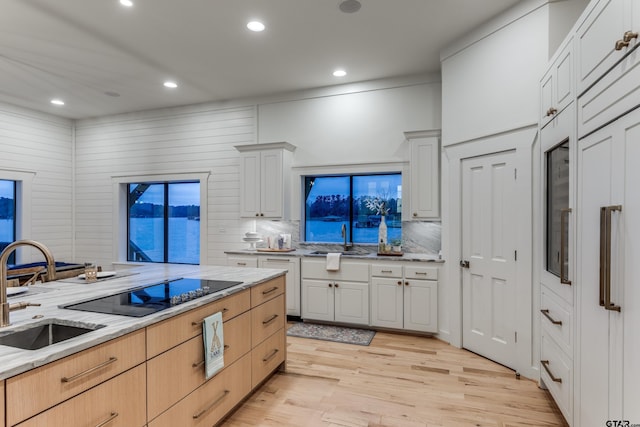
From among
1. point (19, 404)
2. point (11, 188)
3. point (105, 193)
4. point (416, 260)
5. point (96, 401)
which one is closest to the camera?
point (19, 404)

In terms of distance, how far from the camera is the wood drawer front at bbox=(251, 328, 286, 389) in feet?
8.73

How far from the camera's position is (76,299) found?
2.02m

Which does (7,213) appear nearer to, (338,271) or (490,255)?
(338,271)

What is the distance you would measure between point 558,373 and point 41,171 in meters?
7.60

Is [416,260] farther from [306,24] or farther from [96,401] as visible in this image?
[96,401]

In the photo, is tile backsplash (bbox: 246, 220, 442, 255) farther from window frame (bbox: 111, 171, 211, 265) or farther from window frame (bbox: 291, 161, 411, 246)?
window frame (bbox: 111, 171, 211, 265)

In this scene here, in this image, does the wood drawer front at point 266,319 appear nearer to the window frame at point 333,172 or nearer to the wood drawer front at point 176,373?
the wood drawer front at point 176,373

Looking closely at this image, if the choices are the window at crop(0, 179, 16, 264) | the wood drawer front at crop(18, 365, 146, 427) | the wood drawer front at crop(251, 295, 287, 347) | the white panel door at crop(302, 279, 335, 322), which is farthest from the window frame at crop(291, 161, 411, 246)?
the window at crop(0, 179, 16, 264)

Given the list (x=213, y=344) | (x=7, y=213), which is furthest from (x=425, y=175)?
(x=7, y=213)

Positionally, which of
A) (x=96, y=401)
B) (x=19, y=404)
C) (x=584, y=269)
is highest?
(x=584, y=269)

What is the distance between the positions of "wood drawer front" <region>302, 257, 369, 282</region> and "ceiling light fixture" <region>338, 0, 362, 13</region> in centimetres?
271

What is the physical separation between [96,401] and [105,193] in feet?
19.1

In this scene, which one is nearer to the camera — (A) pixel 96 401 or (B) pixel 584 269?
(A) pixel 96 401

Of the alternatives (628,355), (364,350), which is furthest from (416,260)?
(628,355)
